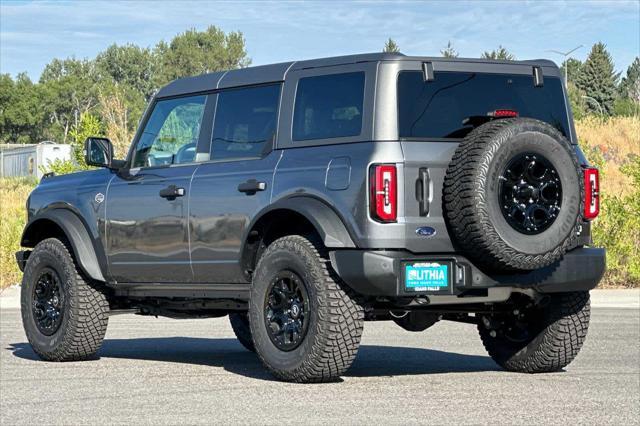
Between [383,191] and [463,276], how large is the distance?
31.3 inches

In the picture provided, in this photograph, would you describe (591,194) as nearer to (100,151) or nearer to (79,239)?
(100,151)

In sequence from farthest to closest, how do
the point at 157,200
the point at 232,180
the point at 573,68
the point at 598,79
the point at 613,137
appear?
the point at 573,68 < the point at 598,79 < the point at 613,137 < the point at 157,200 < the point at 232,180

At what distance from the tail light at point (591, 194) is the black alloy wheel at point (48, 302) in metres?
4.58

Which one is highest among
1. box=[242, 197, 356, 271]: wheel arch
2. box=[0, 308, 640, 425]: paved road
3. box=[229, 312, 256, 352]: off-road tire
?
box=[242, 197, 356, 271]: wheel arch

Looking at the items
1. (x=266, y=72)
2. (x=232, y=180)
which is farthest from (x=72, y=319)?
(x=266, y=72)

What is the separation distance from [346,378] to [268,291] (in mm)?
913

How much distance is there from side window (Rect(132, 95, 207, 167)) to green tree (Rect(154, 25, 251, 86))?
10680 centimetres

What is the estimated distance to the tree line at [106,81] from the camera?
11119 centimetres

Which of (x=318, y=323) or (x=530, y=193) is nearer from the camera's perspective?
(x=530, y=193)

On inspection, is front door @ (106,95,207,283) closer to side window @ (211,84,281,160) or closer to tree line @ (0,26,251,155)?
side window @ (211,84,281,160)

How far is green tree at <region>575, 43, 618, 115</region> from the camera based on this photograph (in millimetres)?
101312

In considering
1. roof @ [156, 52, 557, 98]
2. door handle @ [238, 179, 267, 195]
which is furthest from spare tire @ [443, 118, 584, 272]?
door handle @ [238, 179, 267, 195]

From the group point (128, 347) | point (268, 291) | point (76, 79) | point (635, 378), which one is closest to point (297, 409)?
point (268, 291)

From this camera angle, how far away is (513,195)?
30.1ft
